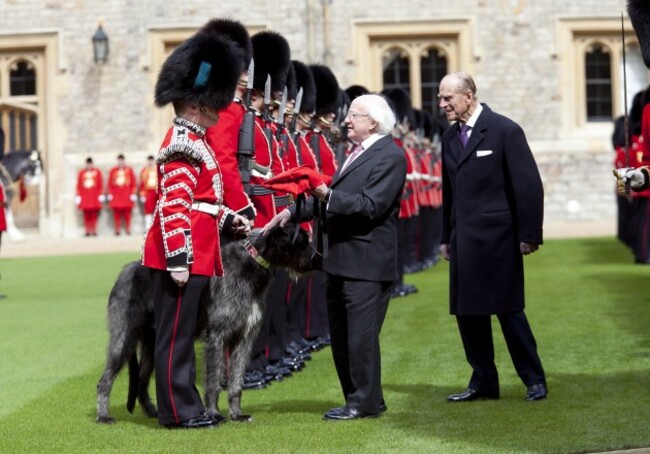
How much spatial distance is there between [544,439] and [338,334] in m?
1.22

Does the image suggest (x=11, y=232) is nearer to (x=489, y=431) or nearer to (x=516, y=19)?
(x=516, y=19)

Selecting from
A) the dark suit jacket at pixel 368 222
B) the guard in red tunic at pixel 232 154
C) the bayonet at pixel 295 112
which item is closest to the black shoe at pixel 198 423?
the dark suit jacket at pixel 368 222

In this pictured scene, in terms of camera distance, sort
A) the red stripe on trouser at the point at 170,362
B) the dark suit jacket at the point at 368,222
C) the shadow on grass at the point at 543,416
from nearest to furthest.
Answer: the shadow on grass at the point at 543,416, the red stripe on trouser at the point at 170,362, the dark suit jacket at the point at 368,222

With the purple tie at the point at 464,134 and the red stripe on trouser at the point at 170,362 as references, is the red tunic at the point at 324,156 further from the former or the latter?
the red stripe on trouser at the point at 170,362

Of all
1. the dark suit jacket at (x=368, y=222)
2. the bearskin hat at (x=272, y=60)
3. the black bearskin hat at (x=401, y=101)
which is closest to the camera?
the dark suit jacket at (x=368, y=222)

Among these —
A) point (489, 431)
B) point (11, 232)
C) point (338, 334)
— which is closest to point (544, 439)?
point (489, 431)

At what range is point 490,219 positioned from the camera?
717 centimetres

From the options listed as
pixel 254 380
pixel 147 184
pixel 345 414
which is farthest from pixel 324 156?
pixel 147 184

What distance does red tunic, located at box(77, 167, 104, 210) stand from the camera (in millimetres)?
26984

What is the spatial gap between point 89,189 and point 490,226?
20.4 m

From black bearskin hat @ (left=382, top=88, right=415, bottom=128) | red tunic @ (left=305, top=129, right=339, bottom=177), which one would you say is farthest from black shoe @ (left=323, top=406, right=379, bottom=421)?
black bearskin hat @ (left=382, top=88, right=415, bottom=128)

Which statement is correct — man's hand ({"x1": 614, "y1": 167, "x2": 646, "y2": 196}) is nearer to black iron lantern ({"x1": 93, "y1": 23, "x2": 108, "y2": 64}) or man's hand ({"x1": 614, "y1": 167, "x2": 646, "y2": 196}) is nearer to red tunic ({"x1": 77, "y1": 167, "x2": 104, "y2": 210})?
red tunic ({"x1": 77, "y1": 167, "x2": 104, "y2": 210})

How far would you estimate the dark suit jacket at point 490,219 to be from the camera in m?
7.16

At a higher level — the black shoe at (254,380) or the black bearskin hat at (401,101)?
the black bearskin hat at (401,101)
